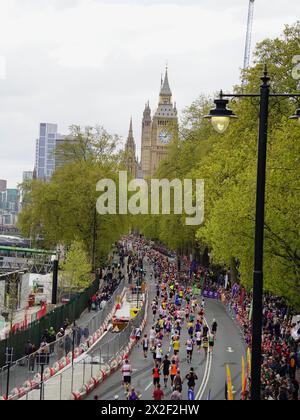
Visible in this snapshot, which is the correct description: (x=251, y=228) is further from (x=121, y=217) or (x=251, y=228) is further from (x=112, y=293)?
(x=121, y=217)

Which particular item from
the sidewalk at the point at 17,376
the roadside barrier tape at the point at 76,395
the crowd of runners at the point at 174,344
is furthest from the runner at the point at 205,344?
the roadside barrier tape at the point at 76,395

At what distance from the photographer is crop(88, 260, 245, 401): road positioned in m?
24.9

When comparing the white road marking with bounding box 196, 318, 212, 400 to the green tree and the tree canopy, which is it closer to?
the tree canopy

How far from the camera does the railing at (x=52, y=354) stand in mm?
23141

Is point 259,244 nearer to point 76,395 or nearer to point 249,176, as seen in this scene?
point 76,395

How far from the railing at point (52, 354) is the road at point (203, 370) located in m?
2.25

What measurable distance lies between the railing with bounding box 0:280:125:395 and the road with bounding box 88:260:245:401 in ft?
7.40

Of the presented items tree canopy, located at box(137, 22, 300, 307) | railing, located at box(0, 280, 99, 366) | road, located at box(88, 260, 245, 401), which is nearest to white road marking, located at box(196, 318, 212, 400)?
road, located at box(88, 260, 245, 401)

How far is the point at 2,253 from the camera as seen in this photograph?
8594cm

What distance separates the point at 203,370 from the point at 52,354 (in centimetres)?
617

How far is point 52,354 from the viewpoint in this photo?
2962 cm

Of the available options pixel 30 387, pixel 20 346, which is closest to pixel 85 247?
pixel 20 346

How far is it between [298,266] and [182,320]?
1627 cm

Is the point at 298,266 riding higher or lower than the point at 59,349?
higher
